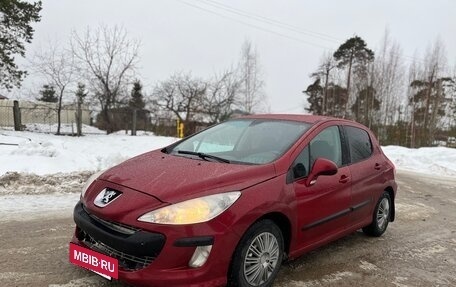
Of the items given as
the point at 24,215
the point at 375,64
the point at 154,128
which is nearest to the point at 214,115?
the point at 154,128

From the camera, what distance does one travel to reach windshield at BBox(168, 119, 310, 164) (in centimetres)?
403

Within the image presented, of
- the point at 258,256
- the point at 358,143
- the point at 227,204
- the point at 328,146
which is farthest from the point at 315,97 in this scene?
the point at 227,204

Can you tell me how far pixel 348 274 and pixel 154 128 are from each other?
19737 millimetres

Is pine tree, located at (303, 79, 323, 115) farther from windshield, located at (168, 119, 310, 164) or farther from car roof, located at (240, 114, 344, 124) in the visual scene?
windshield, located at (168, 119, 310, 164)

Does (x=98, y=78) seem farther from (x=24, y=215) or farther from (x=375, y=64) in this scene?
(x=375, y=64)

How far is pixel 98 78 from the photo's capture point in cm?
2186

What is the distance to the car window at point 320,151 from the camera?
3957mm

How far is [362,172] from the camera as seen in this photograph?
4875 millimetres

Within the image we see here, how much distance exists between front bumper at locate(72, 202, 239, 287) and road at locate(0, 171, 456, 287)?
0.66 meters

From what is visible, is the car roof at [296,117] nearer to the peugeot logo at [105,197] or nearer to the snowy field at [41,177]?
the peugeot logo at [105,197]

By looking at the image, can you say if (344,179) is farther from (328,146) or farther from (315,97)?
(315,97)

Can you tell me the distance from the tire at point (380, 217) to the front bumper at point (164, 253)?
2871 mm

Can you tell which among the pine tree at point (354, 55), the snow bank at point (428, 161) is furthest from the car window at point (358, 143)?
the pine tree at point (354, 55)

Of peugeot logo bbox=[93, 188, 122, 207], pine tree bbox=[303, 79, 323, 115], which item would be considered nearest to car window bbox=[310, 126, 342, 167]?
peugeot logo bbox=[93, 188, 122, 207]
